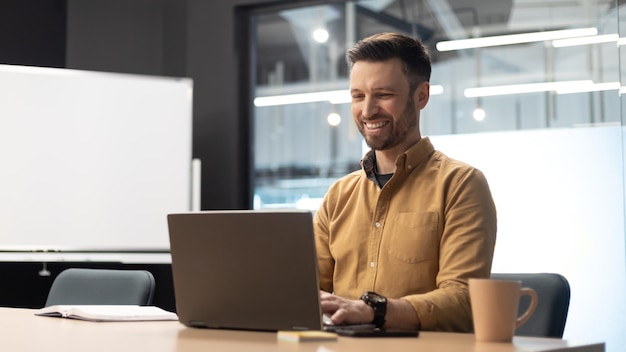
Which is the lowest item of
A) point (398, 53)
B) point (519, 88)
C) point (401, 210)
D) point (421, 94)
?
point (401, 210)

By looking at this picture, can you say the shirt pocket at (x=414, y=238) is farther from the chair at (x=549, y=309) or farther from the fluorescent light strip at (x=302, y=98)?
the fluorescent light strip at (x=302, y=98)

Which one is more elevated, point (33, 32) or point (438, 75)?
point (33, 32)

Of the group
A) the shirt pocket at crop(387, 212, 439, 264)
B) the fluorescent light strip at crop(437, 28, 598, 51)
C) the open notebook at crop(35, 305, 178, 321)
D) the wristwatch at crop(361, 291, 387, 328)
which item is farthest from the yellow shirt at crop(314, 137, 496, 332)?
the fluorescent light strip at crop(437, 28, 598, 51)

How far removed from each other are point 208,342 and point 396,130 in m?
0.97

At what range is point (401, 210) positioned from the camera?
2.29 m

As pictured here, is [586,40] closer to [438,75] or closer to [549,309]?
[438,75]

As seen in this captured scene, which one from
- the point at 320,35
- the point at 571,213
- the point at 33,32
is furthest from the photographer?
the point at 320,35

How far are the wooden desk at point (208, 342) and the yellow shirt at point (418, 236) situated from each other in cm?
32

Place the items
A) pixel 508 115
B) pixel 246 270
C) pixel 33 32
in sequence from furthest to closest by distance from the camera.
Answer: pixel 33 32
pixel 508 115
pixel 246 270

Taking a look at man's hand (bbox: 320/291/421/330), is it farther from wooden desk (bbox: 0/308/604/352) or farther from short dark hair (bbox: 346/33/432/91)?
short dark hair (bbox: 346/33/432/91)

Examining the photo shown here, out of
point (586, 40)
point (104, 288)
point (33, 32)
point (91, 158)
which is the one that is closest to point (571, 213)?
point (586, 40)

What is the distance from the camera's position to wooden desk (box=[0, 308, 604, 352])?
1470 mm

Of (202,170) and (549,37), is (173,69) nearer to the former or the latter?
(202,170)

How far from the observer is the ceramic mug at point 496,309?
5.16 ft
